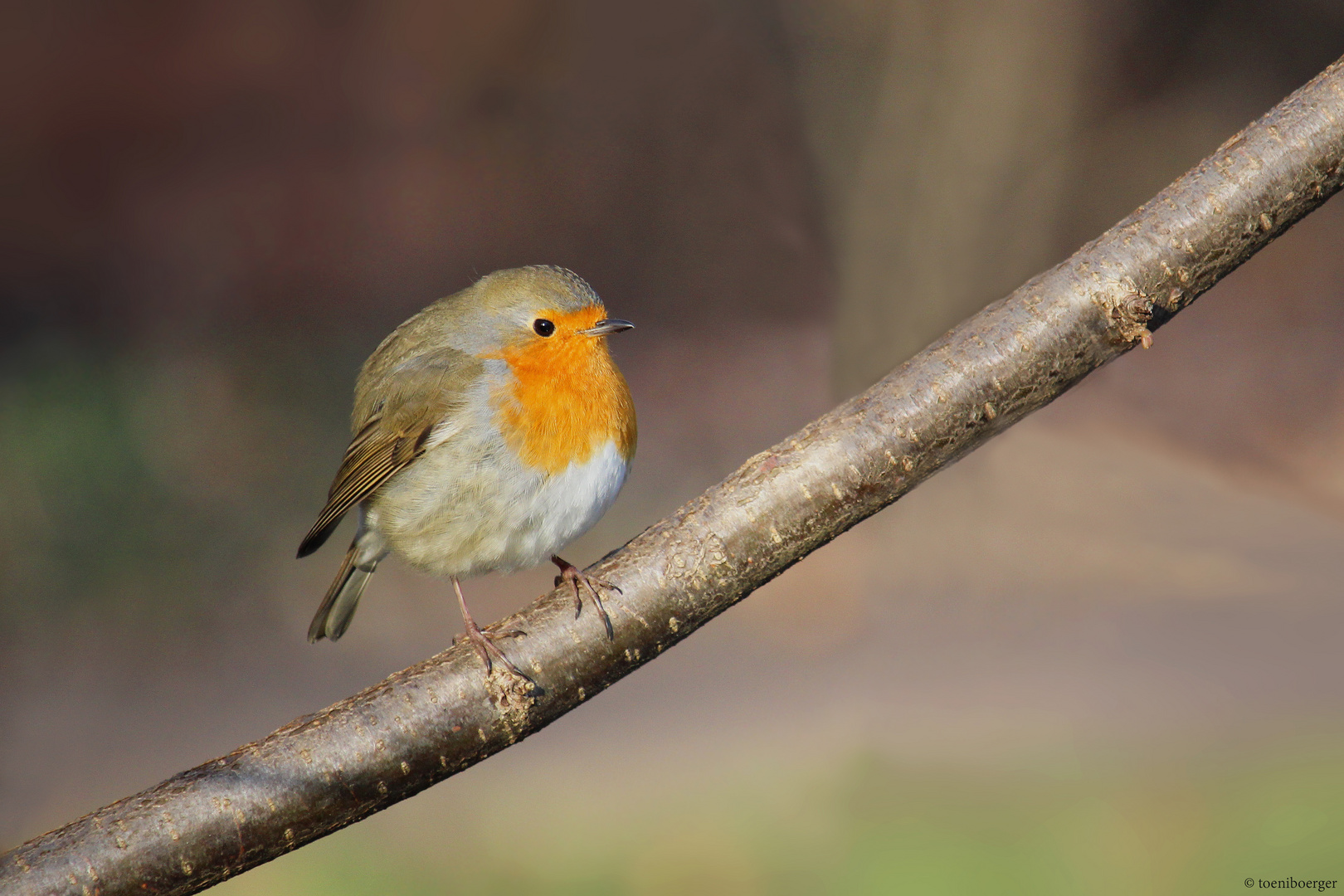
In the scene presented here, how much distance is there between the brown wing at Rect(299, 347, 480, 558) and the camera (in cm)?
207

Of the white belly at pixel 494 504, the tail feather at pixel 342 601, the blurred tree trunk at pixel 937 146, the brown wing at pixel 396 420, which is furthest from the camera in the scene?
the blurred tree trunk at pixel 937 146

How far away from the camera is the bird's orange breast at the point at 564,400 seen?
197cm

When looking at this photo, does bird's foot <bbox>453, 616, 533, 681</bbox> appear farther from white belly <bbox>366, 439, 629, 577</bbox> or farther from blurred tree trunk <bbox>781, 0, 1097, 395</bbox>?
blurred tree trunk <bbox>781, 0, 1097, 395</bbox>

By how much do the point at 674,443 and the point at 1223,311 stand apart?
2.91 meters

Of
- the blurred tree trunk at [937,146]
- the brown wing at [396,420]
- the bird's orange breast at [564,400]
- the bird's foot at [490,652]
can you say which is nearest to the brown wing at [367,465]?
the brown wing at [396,420]

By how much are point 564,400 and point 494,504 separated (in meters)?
0.23

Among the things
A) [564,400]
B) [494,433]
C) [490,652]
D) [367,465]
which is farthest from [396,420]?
[490,652]

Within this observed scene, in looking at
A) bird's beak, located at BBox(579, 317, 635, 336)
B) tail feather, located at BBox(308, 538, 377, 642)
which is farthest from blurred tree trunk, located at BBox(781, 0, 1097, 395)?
tail feather, located at BBox(308, 538, 377, 642)

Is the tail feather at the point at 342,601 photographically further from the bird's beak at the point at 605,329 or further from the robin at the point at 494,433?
the bird's beak at the point at 605,329

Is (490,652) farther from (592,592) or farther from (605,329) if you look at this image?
(605,329)

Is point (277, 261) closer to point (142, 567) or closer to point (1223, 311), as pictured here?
point (142, 567)

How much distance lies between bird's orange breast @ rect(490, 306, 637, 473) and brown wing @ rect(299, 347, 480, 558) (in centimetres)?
11

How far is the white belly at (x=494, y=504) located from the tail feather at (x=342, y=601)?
0.99 feet

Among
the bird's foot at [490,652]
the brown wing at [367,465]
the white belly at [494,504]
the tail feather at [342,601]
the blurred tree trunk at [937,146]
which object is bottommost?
the bird's foot at [490,652]
